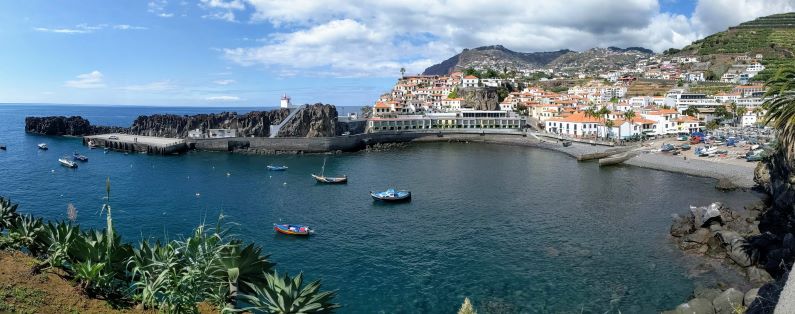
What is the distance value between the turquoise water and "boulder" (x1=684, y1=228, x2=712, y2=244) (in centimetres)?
162

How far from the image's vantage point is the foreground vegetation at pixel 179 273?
10750mm

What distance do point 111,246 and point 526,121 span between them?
105958mm

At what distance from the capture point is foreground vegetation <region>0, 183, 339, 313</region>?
10.8 meters

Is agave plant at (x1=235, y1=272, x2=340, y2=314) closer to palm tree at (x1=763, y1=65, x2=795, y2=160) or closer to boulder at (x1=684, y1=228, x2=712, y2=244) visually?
palm tree at (x1=763, y1=65, x2=795, y2=160)

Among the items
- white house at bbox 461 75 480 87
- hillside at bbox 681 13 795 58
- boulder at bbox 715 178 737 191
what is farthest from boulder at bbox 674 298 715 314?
hillside at bbox 681 13 795 58

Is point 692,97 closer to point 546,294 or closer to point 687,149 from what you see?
point 687,149

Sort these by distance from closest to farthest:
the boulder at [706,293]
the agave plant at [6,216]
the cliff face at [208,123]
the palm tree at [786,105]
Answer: the agave plant at [6,216] < the palm tree at [786,105] < the boulder at [706,293] < the cliff face at [208,123]

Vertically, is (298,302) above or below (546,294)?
above

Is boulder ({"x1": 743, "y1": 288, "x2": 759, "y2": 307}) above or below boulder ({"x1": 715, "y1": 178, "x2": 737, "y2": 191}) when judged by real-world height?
below

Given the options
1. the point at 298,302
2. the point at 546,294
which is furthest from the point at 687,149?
the point at 298,302

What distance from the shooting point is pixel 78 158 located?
237 ft

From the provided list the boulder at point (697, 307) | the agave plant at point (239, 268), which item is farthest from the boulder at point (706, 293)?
the agave plant at point (239, 268)

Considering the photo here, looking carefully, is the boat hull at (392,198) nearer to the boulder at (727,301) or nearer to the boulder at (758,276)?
the boulder at (758,276)

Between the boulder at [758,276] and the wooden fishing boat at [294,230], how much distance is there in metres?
26.0
